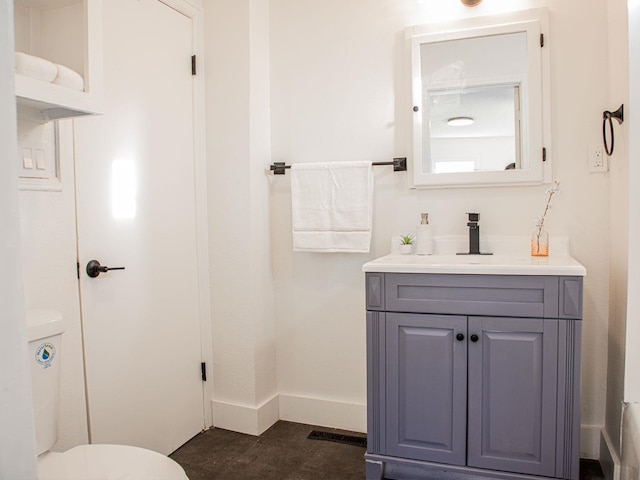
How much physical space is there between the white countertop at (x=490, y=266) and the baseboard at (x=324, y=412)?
0.90 m

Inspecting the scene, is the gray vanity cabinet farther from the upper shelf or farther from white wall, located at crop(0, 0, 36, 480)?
white wall, located at crop(0, 0, 36, 480)

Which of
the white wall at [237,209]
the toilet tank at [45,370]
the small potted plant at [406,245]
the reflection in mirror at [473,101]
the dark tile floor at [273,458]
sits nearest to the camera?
the toilet tank at [45,370]

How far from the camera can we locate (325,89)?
93.1 inches

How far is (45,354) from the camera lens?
1330 mm

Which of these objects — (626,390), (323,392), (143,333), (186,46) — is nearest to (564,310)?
(626,390)

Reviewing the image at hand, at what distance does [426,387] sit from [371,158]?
1.11m

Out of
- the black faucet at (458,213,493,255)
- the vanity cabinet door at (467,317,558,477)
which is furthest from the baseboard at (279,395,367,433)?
the black faucet at (458,213,493,255)

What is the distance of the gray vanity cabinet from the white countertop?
0.03m

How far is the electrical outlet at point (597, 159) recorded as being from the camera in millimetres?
1928

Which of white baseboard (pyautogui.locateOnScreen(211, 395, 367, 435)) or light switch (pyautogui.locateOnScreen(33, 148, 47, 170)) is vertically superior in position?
light switch (pyautogui.locateOnScreen(33, 148, 47, 170))

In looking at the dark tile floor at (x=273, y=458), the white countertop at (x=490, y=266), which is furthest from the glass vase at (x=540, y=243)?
the dark tile floor at (x=273, y=458)

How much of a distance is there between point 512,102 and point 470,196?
1.46 ft

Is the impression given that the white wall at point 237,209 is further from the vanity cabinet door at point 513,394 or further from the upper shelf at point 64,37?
the vanity cabinet door at point 513,394

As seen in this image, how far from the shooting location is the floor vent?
220 cm
